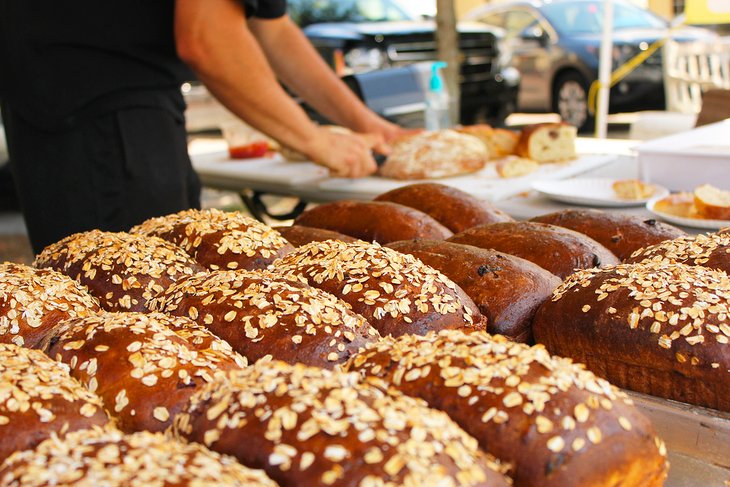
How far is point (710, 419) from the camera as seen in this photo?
52.4 inches

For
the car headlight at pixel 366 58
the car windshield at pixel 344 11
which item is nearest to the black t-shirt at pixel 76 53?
the car headlight at pixel 366 58

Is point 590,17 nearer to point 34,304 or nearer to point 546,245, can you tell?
point 546,245

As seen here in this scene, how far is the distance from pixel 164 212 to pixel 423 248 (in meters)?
1.49

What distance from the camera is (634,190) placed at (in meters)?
3.04

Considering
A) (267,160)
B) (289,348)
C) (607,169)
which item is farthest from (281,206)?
(289,348)

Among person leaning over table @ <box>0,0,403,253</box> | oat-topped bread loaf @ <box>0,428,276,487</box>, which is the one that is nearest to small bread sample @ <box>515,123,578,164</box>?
person leaning over table @ <box>0,0,403,253</box>

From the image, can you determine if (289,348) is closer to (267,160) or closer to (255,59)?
(255,59)

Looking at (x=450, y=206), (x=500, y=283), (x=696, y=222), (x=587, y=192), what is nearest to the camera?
(x=500, y=283)

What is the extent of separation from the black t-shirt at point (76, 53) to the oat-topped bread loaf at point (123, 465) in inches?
80.3

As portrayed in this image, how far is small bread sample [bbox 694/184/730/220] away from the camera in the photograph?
2607 millimetres

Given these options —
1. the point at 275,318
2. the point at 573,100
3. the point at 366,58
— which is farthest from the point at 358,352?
the point at 573,100

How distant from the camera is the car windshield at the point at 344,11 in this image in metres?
9.38

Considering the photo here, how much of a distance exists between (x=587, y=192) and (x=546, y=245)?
138 cm

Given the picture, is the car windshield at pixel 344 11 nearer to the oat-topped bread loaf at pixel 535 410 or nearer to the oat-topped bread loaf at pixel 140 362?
the oat-topped bread loaf at pixel 140 362
